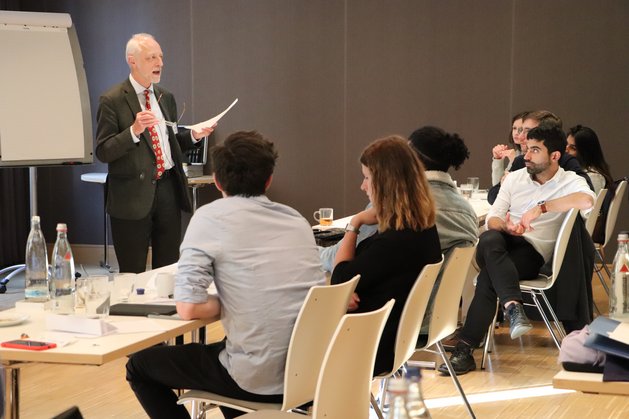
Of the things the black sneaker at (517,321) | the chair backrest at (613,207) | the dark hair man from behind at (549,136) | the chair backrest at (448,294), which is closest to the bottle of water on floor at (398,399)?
the chair backrest at (448,294)

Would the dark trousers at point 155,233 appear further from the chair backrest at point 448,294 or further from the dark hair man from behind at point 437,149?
the chair backrest at point 448,294

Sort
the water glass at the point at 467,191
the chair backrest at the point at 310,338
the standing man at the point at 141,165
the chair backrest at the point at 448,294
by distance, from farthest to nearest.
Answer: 1. the water glass at the point at 467,191
2. the standing man at the point at 141,165
3. the chair backrest at the point at 448,294
4. the chair backrest at the point at 310,338

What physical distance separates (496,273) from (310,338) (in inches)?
101

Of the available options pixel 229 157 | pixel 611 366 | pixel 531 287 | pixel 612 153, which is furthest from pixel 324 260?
pixel 612 153

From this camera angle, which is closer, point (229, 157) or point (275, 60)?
point (229, 157)

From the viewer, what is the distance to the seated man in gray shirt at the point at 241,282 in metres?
2.90

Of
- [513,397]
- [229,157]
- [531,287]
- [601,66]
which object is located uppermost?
[601,66]

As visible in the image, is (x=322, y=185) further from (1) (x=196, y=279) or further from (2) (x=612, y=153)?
(1) (x=196, y=279)

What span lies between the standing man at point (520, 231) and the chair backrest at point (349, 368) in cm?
250

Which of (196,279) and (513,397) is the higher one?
(196,279)

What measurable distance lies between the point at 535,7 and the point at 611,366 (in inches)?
266

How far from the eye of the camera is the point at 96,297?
2.96 m

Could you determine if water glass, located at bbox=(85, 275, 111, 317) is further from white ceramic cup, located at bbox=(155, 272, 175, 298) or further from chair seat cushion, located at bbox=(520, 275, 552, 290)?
chair seat cushion, located at bbox=(520, 275, 552, 290)

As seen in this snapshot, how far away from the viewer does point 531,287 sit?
204 inches
